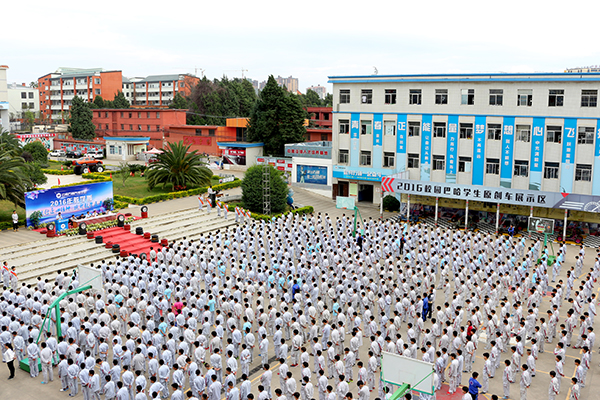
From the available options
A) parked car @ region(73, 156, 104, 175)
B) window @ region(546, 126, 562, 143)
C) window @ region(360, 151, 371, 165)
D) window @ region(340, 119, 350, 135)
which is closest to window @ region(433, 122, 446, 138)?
window @ region(360, 151, 371, 165)

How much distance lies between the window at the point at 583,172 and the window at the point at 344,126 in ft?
44.0

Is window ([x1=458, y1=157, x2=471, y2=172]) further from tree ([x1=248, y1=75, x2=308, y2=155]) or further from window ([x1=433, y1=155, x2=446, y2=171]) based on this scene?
tree ([x1=248, y1=75, x2=308, y2=155])

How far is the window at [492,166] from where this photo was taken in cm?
2898

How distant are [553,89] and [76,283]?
24053mm

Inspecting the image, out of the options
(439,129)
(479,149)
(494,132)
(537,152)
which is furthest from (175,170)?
(537,152)

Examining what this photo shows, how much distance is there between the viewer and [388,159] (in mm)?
32500

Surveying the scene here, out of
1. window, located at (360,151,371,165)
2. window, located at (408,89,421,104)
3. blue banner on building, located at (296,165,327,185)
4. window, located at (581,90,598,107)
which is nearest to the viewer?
window, located at (581,90,598,107)

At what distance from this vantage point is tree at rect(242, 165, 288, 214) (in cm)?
3100

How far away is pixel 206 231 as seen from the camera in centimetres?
2750

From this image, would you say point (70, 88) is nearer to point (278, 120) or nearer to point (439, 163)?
point (278, 120)

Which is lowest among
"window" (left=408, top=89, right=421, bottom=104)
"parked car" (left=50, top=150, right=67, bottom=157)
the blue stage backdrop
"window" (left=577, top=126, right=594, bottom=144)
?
the blue stage backdrop

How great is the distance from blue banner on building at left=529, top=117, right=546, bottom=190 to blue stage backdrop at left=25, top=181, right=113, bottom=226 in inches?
876

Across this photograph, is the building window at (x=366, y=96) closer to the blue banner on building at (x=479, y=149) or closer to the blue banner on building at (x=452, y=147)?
the blue banner on building at (x=452, y=147)

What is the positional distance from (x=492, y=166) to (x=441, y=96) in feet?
16.2
